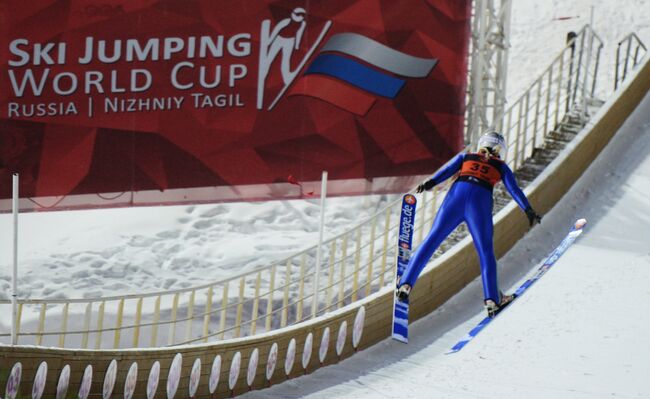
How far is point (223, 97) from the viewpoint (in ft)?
46.1

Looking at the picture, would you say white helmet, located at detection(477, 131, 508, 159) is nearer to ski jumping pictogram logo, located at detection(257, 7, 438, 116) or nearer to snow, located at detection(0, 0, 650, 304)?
ski jumping pictogram logo, located at detection(257, 7, 438, 116)

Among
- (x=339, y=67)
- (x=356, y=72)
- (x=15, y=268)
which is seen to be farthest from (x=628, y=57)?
(x=15, y=268)

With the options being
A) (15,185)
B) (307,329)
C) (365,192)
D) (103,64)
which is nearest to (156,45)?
(103,64)

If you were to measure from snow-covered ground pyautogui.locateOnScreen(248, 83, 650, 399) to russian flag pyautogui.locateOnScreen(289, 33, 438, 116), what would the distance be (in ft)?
7.51

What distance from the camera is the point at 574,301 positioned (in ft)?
38.4

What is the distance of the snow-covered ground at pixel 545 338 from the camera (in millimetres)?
10180

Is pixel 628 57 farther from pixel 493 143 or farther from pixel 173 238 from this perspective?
pixel 493 143

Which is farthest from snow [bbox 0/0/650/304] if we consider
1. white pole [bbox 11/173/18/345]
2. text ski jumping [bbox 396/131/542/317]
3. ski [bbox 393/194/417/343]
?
white pole [bbox 11/173/18/345]

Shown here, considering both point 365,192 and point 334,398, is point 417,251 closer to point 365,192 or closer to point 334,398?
point 334,398

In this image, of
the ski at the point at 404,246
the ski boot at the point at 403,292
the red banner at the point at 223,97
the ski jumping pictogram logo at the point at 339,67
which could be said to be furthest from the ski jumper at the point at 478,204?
the ski jumping pictogram logo at the point at 339,67

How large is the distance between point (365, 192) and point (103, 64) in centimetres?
321

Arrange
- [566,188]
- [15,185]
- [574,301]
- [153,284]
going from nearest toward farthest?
[15,185] < [574,301] < [566,188] < [153,284]

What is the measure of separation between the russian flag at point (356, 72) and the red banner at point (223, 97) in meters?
0.01

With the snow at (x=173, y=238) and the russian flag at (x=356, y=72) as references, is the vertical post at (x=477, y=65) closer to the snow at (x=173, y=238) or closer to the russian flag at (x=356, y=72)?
the russian flag at (x=356, y=72)
